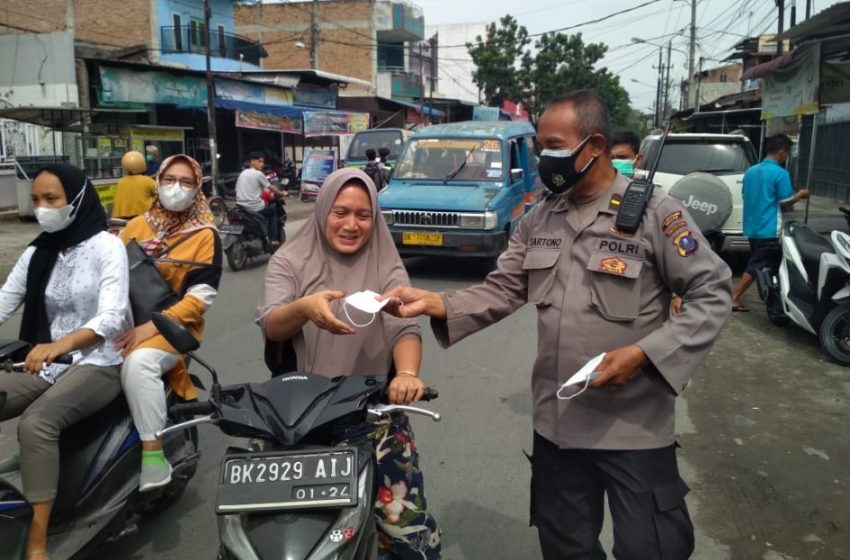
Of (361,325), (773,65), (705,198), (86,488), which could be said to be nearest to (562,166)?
(361,325)

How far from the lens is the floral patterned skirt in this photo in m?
2.24

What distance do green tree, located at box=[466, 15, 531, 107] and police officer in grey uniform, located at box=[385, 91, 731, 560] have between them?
1732 inches

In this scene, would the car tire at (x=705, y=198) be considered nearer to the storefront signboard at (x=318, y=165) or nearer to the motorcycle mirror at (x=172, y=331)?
the motorcycle mirror at (x=172, y=331)

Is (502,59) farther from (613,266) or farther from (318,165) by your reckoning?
(613,266)

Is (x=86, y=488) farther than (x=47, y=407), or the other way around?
(x=86, y=488)

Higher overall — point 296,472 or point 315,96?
point 315,96

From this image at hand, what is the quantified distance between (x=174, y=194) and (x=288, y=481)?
2.14 metres

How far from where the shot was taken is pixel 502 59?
4412 centimetres

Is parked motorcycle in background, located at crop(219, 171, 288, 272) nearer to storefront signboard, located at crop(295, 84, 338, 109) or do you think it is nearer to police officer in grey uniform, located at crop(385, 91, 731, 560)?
Answer: police officer in grey uniform, located at crop(385, 91, 731, 560)

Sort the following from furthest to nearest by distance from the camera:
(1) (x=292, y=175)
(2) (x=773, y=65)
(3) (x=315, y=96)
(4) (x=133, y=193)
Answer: (3) (x=315, y=96)
(1) (x=292, y=175)
(2) (x=773, y=65)
(4) (x=133, y=193)

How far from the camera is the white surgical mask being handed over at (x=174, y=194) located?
11.5 ft

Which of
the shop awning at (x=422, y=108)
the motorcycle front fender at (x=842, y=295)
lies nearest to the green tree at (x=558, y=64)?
the shop awning at (x=422, y=108)

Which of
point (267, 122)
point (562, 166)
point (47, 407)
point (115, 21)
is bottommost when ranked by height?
point (47, 407)

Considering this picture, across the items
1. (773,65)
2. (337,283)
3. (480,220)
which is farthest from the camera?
(773,65)
